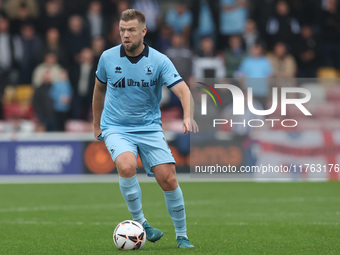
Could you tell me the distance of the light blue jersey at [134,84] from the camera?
8.09 metres

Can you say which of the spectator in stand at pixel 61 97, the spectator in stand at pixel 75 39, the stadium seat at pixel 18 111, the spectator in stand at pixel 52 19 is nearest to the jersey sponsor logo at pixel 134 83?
the spectator in stand at pixel 61 97

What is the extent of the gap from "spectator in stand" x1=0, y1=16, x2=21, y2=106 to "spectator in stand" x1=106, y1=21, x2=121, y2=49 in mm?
2256

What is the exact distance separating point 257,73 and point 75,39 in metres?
4.73

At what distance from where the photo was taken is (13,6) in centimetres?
2170

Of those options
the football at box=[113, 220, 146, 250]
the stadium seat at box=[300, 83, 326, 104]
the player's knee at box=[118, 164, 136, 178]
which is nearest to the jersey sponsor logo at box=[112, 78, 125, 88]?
the player's knee at box=[118, 164, 136, 178]

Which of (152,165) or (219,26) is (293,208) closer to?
(152,165)

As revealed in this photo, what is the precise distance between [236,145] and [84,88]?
396cm

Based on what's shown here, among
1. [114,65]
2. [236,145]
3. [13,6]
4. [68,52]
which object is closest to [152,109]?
[114,65]

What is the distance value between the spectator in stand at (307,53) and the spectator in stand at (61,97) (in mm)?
5624

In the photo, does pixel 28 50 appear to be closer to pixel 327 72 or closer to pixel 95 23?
pixel 95 23

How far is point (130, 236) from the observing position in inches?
316

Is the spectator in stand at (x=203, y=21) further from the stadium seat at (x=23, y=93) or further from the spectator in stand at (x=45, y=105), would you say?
the stadium seat at (x=23, y=93)

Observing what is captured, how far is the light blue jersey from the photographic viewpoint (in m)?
8.09
